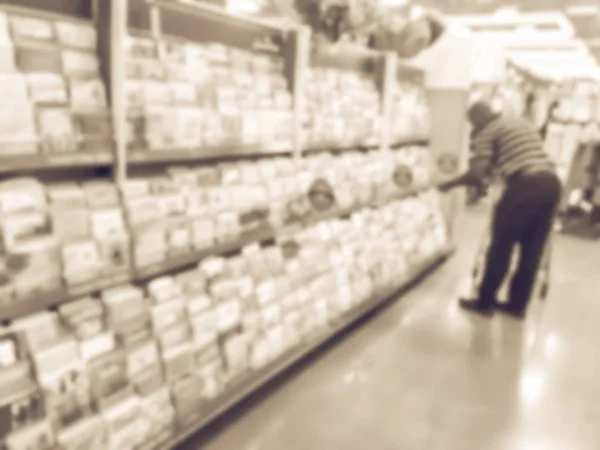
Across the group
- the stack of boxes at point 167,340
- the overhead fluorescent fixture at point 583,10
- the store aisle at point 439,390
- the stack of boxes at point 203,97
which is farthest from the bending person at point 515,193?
the overhead fluorescent fixture at point 583,10

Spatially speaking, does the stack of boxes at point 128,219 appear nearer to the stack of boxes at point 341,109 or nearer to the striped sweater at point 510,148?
the stack of boxes at point 341,109

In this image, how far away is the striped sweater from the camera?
3979 mm

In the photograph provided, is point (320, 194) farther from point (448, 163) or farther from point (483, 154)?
point (448, 163)

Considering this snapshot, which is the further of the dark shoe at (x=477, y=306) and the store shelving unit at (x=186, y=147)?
A: the dark shoe at (x=477, y=306)

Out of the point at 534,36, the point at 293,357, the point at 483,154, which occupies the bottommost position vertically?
the point at 293,357

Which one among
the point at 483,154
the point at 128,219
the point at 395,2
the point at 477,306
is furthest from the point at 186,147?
the point at 395,2

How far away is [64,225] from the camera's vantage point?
1859 millimetres

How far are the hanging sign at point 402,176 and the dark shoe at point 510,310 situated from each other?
1179 mm

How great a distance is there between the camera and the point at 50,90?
1.81m

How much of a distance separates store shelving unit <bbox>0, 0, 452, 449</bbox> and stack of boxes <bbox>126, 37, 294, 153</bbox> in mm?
24

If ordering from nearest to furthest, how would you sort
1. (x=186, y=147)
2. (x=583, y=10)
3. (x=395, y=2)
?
(x=186, y=147) < (x=583, y=10) < (x=395, y=2)

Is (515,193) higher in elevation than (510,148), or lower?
lower

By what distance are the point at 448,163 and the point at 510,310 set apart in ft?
5.25

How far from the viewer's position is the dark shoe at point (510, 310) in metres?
4.29
